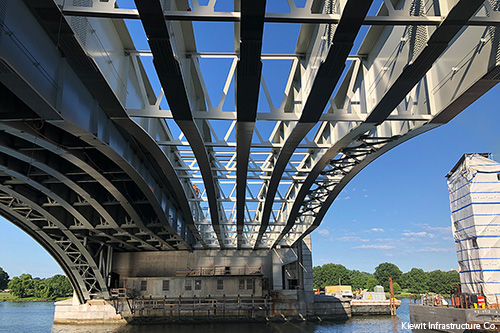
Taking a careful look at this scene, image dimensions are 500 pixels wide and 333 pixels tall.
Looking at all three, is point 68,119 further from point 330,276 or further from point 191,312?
point 330,276

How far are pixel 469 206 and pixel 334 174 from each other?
64.5ft

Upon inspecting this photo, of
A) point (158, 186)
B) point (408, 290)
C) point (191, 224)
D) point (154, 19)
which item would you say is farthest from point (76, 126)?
point (408, 290)

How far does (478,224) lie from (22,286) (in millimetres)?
111295

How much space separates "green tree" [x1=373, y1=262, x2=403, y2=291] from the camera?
465 feet

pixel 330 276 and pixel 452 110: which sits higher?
pixel 452 110

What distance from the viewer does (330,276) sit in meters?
139

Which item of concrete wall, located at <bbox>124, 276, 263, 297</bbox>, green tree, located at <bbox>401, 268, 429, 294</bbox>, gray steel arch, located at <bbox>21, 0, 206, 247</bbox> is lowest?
green tree, located at <bbox>401, 268, 429, 294</bbox>

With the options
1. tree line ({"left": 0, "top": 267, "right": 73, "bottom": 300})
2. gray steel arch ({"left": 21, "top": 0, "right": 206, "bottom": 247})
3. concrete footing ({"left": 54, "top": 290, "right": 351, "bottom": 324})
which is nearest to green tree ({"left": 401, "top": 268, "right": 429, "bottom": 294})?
concrete footing ({"left": 54, "top": 290, "right": 351, "bottom": 324})

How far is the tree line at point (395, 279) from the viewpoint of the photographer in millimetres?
114537

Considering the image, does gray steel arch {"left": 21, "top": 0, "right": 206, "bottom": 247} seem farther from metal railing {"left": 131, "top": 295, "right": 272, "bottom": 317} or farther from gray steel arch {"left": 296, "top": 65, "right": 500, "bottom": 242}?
metal railing {"left": 131, "top": 295, "right": 272, "bottom": 317}

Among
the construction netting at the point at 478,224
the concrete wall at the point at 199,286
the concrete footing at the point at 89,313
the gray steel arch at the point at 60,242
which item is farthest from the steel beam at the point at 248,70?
the concrete footing at the point at 89,313

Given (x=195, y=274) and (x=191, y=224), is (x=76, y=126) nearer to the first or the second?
(x=191, y=224)

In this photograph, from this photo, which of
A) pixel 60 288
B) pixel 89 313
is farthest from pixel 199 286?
pixel 60 288

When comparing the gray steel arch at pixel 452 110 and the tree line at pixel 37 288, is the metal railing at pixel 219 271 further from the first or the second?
the tree line at pixel 37 288
